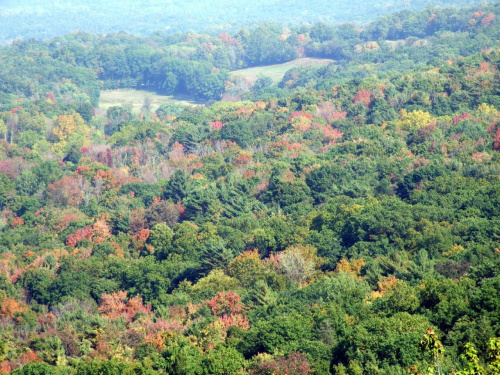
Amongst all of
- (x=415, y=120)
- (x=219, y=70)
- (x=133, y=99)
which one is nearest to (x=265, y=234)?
(x=415, y=120)

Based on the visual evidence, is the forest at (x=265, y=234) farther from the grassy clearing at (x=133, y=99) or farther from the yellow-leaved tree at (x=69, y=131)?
the grassy clearing at (x=133, y=99)

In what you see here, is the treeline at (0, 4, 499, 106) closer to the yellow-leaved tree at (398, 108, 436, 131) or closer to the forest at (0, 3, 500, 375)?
the forest at (0, 3, 500, 375)

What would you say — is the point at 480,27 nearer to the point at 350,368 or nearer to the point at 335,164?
the point at 335,164

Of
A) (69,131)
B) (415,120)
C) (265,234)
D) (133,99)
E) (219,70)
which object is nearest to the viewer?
(265,234)

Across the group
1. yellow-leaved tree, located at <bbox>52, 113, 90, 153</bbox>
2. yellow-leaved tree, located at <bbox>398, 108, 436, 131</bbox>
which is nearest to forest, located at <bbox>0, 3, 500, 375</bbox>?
yellow-leaved tree, located at <bbox>398, 108, 436, 131</bbox>

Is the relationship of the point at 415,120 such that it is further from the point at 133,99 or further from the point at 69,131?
the point at 133,99

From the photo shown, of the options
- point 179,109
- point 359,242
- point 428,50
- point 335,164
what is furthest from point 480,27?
point 359,242

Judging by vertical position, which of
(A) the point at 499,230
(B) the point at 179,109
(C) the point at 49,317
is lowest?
(B) the point at 179,109
